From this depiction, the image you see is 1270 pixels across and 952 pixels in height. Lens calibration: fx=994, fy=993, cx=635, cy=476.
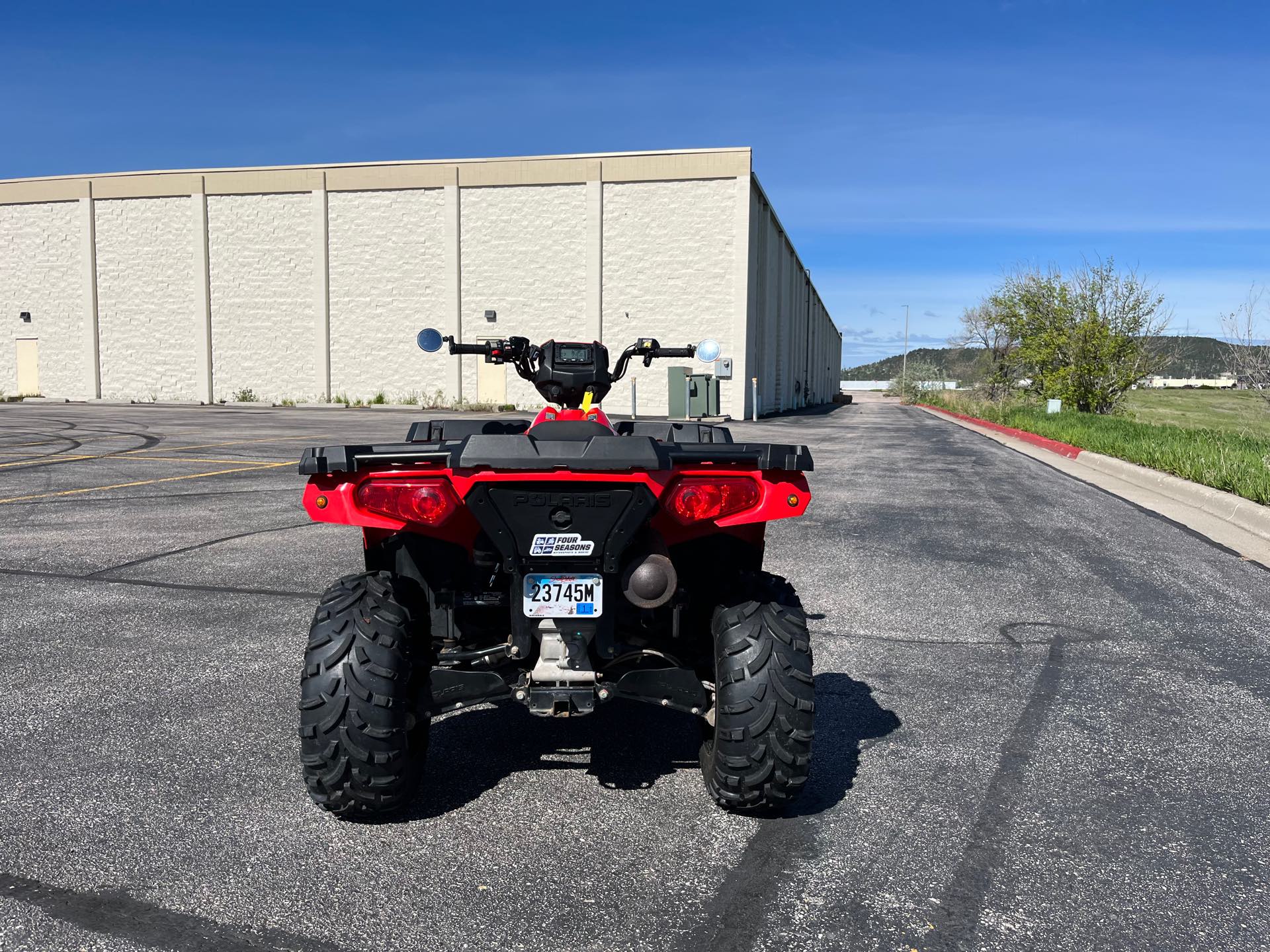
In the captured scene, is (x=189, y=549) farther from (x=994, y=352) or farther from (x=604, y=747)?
(x=994, y=352)

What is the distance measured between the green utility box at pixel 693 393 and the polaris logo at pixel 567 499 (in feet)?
102

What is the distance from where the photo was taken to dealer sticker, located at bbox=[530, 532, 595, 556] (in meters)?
3.07

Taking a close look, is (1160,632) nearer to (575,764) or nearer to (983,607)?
(983,607)

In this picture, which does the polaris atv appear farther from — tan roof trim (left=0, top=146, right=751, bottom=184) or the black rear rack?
tan roof trim (left=0, top=146, right=751, bottom=184)

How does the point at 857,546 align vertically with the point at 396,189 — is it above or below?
below

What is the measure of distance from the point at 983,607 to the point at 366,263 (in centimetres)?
3732

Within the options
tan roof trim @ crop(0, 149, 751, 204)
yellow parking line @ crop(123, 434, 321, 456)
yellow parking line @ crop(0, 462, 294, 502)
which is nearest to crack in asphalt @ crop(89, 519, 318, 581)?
yellow parking line @ crop(0, 462, 294, 502)

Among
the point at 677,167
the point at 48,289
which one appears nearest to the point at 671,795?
the point at 677,167

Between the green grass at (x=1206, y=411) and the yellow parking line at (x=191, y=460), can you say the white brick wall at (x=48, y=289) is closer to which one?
the yellow parking line at (x=191, y=460)

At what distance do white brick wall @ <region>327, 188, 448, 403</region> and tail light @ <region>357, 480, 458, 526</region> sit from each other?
3744cm

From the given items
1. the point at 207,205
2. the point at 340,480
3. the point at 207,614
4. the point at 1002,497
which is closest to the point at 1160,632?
the point at 340,480

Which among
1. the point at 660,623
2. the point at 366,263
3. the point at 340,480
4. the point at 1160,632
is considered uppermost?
the point at 366,263

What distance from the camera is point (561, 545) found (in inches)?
121

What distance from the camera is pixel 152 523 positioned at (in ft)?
30.9
